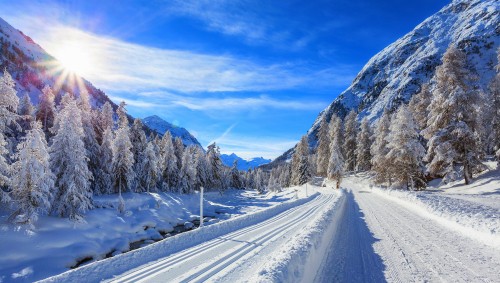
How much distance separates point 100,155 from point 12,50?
191868 mm

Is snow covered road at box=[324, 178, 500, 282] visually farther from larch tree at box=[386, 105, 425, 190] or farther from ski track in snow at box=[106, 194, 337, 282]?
larch tree at box=[386, 105, 425, 190]

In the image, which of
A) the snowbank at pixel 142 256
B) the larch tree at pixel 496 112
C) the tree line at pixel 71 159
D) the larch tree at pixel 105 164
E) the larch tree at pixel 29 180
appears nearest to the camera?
the snowbank at pixel 142 256

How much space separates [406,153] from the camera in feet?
116

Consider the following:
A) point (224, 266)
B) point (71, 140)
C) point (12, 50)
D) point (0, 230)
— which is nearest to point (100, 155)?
point (71, 140)

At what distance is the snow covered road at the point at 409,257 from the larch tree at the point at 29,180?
67.9ft

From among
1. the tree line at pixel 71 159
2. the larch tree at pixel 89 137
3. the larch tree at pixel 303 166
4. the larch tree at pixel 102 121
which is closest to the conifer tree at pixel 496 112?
the tree line at pixel 71 159

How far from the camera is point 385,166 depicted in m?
40.5

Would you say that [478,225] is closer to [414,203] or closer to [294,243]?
[294,243]

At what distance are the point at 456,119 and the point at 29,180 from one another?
1454 inches

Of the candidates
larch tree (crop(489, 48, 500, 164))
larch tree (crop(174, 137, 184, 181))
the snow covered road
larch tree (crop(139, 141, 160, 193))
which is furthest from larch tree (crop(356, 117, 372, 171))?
the snow covered road

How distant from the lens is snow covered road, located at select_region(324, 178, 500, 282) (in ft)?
23.5

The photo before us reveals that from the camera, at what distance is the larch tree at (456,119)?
28078mm

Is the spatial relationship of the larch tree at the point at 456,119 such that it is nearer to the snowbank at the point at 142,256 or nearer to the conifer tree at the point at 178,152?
the snowbank at the point at 142,256

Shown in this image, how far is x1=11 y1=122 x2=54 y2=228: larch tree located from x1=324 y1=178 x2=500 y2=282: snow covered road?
20702 mm
